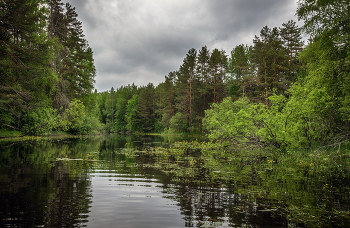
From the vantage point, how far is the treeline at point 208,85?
36.2m

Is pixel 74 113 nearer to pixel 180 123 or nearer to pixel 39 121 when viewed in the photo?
pixel 39 121

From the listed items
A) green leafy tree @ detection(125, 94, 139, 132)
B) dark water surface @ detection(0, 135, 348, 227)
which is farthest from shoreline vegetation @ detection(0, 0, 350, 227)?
green leafy tree @ detection(125, 94, 139, 132)

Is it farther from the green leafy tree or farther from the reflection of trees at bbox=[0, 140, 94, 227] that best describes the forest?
the green leafy tree

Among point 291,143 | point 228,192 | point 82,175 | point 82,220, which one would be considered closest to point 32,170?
point 82,175

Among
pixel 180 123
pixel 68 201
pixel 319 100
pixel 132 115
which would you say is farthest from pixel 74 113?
pixel 132 115

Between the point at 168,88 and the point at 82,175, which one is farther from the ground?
the point at 168,88

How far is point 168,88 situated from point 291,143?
6048 centimetres

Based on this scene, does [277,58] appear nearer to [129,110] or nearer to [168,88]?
[168,88]

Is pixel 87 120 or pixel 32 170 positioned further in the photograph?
pixel 87 120

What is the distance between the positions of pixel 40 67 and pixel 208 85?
37.2 m

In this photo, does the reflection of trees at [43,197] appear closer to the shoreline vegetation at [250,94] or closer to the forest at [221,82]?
the shoreline vegetation at [250,94]

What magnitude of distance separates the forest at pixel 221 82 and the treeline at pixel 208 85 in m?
0.26

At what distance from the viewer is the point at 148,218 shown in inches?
198

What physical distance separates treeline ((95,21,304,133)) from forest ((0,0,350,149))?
0.84ft
